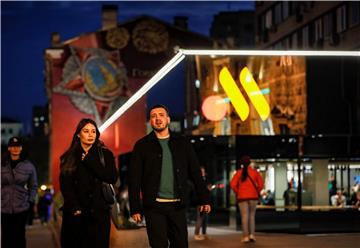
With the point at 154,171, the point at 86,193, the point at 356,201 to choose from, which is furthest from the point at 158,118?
the point at 356,201

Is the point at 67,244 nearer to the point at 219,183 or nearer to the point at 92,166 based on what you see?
the point at 92,166

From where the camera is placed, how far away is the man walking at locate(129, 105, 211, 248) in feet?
27.9

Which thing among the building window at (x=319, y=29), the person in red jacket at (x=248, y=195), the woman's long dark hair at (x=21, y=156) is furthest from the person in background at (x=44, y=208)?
the woman's long dark hair at (x=21, y=156)

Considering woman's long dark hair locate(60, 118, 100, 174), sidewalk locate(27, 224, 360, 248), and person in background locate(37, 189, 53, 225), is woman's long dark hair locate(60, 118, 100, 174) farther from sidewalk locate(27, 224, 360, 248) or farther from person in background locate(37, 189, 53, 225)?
person in background locate(37, 189, 53, 225)

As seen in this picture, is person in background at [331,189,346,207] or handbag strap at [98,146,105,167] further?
person in background at [331,189,346,207]

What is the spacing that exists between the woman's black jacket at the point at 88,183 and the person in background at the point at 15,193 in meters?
2.34

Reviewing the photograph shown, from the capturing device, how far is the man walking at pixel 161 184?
27.9 feet

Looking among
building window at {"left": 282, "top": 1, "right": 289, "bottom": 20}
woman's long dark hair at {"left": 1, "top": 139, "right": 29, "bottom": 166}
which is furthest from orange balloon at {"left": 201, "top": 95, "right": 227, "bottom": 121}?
building window at {"left": 282, "top": 1, "right": 289, "bottom": 20}

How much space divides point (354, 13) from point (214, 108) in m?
14.0

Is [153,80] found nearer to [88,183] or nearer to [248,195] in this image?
[88,183]

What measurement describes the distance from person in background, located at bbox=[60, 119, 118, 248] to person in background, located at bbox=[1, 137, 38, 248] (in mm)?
2253

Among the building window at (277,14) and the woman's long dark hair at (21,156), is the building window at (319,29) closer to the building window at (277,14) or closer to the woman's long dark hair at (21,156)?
the building window at (277,14)

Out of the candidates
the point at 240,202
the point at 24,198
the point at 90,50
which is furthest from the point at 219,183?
the point at 90,50

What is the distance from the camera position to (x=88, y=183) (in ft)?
27.8
